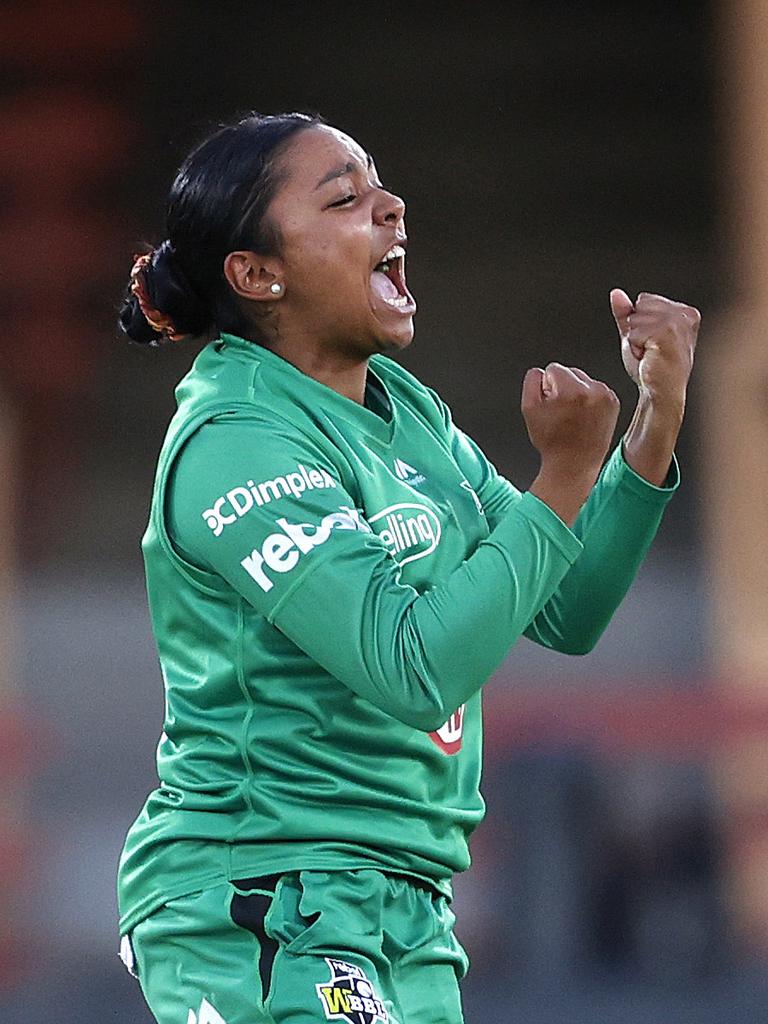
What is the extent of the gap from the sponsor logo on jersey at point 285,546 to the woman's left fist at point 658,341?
415 millimetres

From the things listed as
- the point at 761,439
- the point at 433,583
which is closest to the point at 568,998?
the point at 761,439

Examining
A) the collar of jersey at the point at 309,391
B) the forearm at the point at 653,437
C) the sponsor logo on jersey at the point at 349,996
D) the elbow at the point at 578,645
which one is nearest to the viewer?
the sponsor logo on jersey at the point at 349,996

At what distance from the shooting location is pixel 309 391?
6.63 ft

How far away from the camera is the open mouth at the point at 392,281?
6.81 feet

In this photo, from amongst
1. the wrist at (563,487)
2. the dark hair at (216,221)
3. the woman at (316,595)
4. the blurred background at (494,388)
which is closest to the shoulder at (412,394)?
the woman at (316,595)

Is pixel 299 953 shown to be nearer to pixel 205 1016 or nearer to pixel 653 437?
pixel 205 1016

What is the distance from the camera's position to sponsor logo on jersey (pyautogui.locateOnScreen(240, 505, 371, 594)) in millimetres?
1842

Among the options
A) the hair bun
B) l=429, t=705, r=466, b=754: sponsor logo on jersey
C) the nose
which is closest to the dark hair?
the hair bun

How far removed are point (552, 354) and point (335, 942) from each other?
631 centimetres

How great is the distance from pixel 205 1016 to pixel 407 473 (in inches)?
22.0

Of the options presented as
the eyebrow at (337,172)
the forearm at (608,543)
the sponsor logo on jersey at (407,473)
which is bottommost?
the forearm at (608,543)

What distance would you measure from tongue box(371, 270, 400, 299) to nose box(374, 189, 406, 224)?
0.05m

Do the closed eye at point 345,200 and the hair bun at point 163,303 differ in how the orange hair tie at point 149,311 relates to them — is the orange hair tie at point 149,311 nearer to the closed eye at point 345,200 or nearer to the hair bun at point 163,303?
the hair bun at point 163,303

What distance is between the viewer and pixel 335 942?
72.3 inches
